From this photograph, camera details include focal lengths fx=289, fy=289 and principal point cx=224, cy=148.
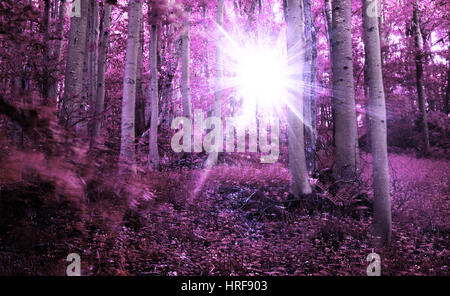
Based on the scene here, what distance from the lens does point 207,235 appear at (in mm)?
5043

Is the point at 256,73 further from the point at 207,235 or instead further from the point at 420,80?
the point at 207,235

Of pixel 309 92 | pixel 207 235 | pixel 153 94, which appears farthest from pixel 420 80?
pixel 207 235

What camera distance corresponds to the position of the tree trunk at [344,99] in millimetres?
6211

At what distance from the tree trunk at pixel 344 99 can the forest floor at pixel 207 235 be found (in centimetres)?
109

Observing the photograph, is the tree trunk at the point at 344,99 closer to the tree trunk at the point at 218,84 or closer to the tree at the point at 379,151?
the tree at the point at 379,151

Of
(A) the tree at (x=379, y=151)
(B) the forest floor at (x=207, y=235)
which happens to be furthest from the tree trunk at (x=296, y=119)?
(A) the tree at (x=379, y=151)

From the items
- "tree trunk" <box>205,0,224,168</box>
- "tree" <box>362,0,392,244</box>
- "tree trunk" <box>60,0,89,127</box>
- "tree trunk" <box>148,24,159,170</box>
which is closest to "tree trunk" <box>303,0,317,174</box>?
"tree" <box>362,0,392,244</box>

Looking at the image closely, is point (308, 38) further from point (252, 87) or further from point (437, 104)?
point (437, 104)

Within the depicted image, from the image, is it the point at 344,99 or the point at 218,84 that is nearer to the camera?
the point at 344,99

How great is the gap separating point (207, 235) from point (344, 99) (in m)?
4.05

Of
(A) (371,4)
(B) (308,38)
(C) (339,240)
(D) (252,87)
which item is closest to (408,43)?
(B) (308,38)

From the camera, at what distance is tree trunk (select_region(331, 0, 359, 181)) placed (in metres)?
6.21

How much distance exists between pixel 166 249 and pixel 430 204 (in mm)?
5703
